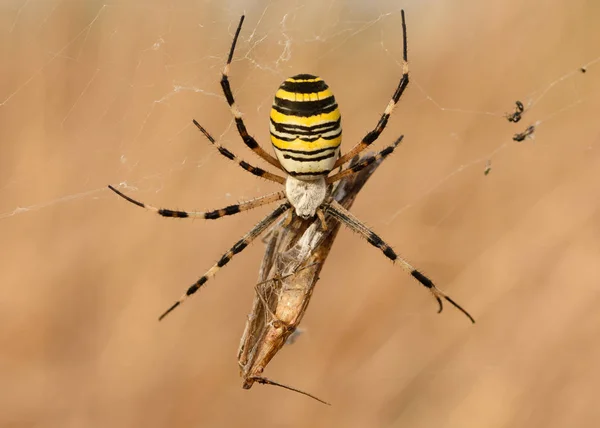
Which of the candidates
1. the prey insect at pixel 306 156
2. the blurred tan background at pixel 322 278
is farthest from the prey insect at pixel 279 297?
the blurred tan background at pixel 322 278

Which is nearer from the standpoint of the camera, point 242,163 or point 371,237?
point 242,163

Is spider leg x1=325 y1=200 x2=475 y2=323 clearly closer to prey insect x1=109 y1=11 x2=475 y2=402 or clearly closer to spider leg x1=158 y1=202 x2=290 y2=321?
prey insect x1=109 y1=11 x2=475 y2=402

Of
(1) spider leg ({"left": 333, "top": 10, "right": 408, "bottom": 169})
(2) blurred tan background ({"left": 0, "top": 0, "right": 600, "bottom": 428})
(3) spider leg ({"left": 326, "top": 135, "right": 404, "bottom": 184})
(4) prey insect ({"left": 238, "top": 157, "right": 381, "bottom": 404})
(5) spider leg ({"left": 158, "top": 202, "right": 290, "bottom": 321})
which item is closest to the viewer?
(4) prey insect ({"left": 238, "top": 157, "right": 381, "bottom": 404})

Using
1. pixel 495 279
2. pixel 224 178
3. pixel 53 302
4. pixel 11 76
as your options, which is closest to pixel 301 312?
pixel 224 178

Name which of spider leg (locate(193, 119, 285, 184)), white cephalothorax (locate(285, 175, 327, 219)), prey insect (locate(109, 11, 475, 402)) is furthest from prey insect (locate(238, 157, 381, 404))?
spider leg (locate(193, 119, 285, 184))

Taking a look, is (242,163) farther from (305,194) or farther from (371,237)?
(371,237)

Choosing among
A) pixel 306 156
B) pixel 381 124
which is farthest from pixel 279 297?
pixel 381 124

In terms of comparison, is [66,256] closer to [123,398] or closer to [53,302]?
[53,302]
